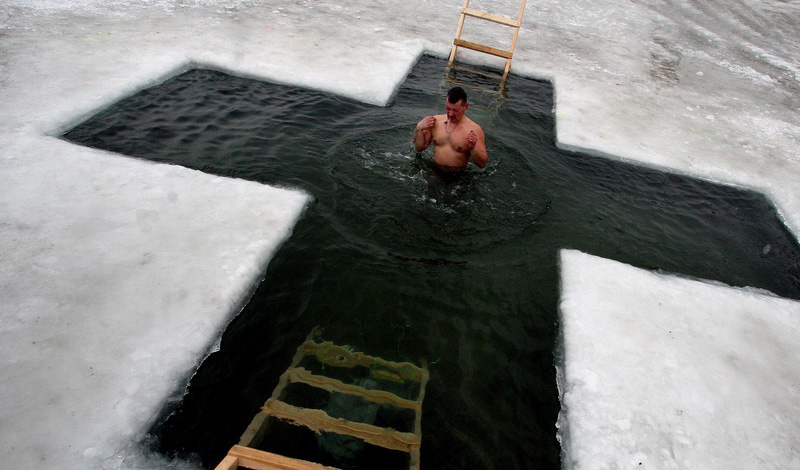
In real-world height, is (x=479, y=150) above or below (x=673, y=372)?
above

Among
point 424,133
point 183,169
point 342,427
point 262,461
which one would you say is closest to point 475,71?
point 424,133

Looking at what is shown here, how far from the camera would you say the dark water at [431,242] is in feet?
9.21

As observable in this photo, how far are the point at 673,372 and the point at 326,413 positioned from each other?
7.51 feet

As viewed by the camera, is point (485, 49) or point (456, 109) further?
point (485, 49)

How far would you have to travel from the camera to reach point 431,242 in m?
4.05

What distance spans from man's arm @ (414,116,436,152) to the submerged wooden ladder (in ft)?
8.76

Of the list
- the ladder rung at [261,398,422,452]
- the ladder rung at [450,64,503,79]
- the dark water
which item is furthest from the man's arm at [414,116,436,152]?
the ladder rung at [450,64,503,79]

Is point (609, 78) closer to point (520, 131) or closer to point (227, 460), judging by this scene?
point (520, 131)

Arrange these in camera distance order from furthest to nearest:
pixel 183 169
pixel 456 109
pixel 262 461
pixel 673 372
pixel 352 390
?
pixel 456 109
pixel 183 169
pixel 673 372
pixel 352 390
pixel 262 461

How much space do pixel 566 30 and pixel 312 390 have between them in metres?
9.72

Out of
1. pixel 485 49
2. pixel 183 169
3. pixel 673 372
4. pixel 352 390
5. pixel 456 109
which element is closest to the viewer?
pixel 352 390

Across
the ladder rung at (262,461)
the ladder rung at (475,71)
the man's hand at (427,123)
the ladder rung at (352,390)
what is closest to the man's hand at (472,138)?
the man's hand at (427,123)

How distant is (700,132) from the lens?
6340 mm

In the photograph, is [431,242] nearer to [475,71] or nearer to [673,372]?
[673,372]
